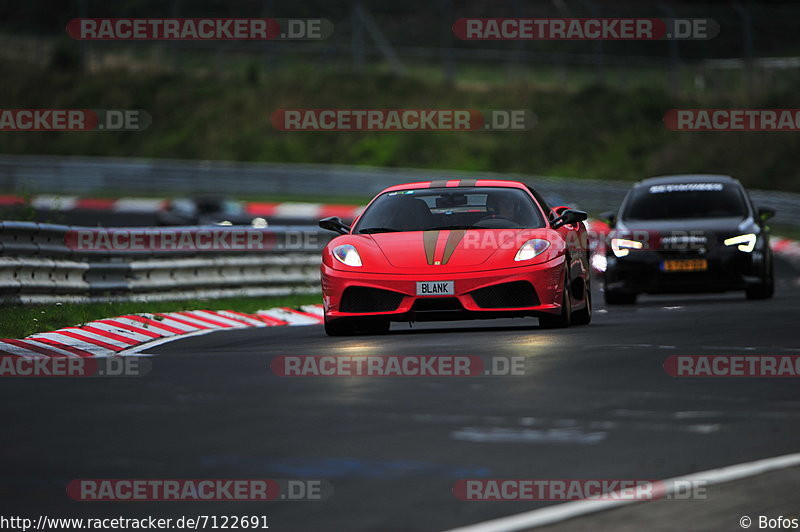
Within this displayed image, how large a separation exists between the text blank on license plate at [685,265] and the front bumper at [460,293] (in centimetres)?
530

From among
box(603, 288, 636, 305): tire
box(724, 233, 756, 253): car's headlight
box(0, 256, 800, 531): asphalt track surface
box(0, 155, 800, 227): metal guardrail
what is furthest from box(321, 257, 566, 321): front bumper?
box(0, 155, 800, 227): metal guardrail

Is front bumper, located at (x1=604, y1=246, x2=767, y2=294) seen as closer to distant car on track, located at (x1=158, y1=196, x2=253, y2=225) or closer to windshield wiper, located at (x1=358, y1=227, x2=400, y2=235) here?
windshield wiper, located at (x1=358, y1=227, x2=400, y2=235)

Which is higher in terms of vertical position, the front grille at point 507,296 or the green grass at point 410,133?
the green grass at point 410,133

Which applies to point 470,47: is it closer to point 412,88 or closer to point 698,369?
point 412,88

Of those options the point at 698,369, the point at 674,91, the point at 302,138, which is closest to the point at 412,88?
the point at 302,138

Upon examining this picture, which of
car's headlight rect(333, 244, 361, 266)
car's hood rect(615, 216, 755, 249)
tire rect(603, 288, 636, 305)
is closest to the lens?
car's headlight rect(333, 244, 361, 266)

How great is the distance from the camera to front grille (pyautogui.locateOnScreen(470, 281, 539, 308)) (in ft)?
40.3

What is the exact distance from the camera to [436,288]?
12258 millimetres

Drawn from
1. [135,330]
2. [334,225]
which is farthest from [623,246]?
[135,330]

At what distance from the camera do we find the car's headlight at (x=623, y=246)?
17797 mm

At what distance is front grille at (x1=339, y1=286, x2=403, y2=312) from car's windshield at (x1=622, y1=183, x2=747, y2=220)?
6862mm

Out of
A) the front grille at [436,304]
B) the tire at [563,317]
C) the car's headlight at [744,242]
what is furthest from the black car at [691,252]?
the front grille at [436,304]

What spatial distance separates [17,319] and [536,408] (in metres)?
7.04

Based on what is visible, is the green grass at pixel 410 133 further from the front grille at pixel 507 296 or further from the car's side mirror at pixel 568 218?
the front grille at pixel 507 296
